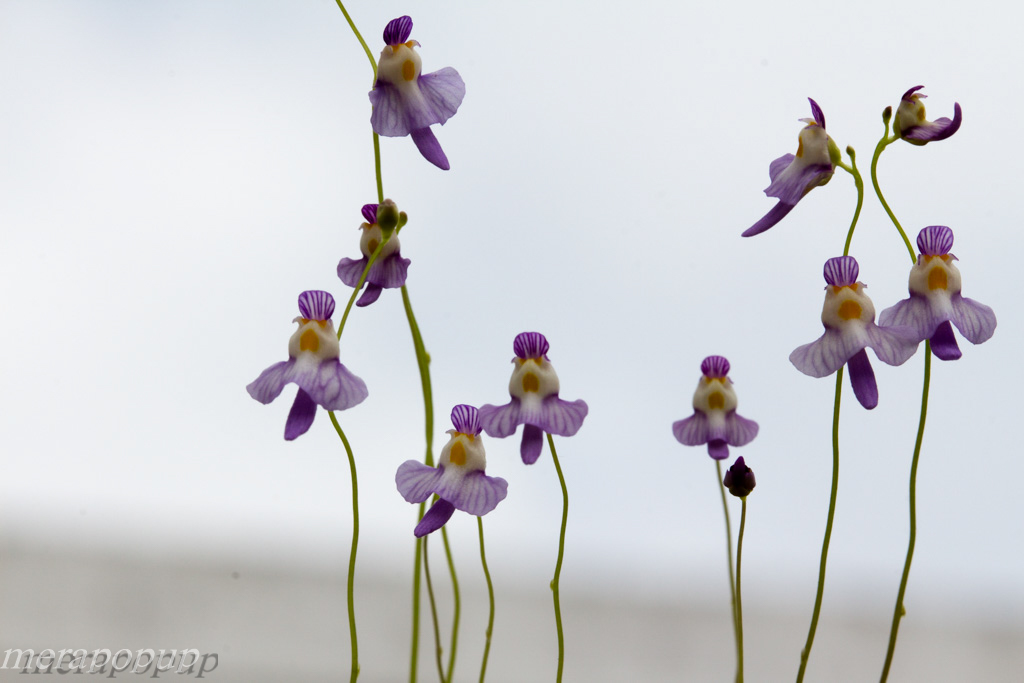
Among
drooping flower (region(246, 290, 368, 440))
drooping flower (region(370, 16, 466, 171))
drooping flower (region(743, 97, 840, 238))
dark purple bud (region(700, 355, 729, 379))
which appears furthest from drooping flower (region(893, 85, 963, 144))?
drooping flower (region(246, 290, 368, 440))

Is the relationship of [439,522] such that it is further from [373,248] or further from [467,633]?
[467,633]

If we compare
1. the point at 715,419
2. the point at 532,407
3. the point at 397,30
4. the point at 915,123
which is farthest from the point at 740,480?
the point at 397,30

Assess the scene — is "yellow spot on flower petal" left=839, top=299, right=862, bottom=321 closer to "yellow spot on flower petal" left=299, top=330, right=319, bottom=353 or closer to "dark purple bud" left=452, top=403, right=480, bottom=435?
"dark purple bud" left=452, top=403, right=480, bottom=435

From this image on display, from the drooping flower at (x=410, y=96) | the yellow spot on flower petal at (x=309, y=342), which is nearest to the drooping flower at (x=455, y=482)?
the yellow spot on flower petal at (x=309, y=342)

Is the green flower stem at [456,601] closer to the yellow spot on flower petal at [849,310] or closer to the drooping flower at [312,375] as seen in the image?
the drooping flower at [312,375]

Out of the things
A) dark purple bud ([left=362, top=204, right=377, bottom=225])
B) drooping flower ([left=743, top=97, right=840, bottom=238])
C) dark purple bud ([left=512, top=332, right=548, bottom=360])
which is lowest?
dark purple bud ([left=512, top=332, right=548, bottom=360])

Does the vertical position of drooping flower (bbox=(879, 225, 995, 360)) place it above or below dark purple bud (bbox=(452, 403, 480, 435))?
above

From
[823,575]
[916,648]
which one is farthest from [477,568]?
[823,575]

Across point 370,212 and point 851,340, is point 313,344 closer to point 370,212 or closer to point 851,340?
point 370,212
